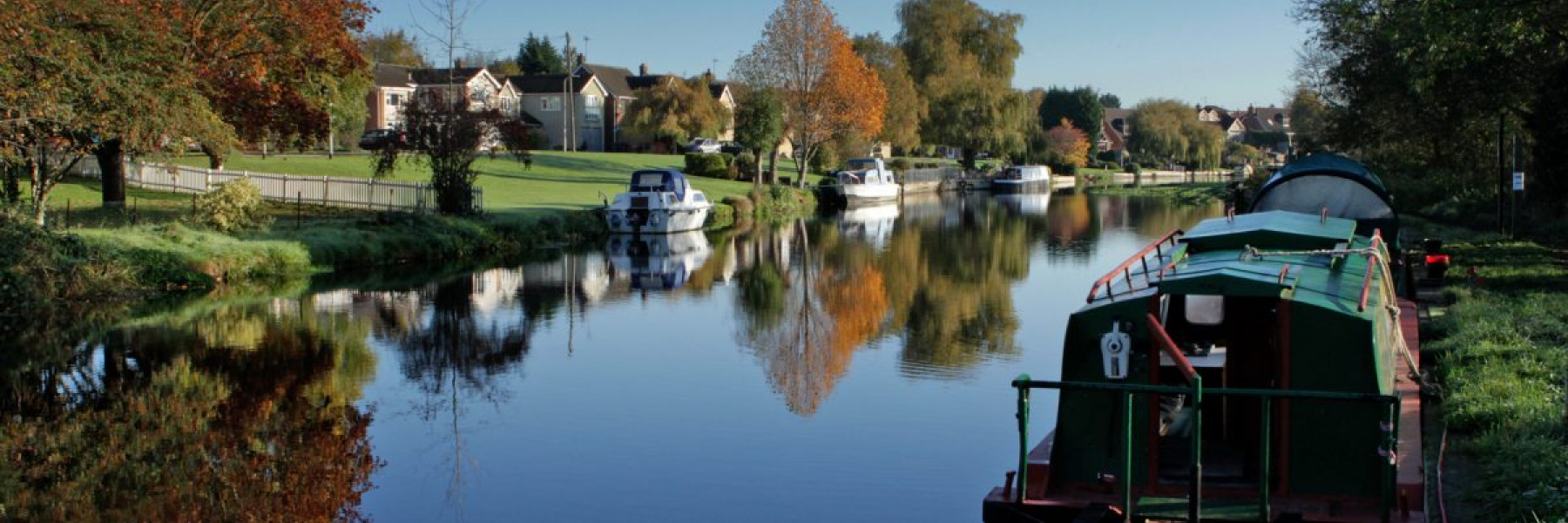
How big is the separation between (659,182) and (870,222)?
11134 millimetres

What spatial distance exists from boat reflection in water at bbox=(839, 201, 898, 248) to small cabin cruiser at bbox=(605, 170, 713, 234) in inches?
217

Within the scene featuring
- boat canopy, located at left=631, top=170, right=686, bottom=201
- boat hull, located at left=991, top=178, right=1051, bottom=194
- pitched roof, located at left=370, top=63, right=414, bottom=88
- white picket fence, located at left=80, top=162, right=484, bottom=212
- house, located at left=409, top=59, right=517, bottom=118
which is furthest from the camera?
pitched roof, located at left=370, top=63, right=414, bottom=88

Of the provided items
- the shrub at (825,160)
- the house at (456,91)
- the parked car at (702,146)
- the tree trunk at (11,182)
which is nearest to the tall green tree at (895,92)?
the shrub at (825,160)

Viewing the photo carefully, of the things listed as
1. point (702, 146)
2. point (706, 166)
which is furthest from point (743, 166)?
point (702, 146)

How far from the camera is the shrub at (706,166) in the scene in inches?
2830

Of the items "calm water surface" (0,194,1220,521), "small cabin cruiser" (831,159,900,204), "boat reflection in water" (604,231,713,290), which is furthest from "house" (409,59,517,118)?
"small cabin cruiser" (831,159,900,204)

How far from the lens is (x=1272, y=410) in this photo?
31.8ft

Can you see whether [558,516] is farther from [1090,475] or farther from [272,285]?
[272,285]

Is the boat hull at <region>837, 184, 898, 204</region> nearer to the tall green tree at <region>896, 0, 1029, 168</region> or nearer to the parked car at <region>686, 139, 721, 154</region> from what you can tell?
the tall green tree at <region>896, 0, 1029, 168</region>

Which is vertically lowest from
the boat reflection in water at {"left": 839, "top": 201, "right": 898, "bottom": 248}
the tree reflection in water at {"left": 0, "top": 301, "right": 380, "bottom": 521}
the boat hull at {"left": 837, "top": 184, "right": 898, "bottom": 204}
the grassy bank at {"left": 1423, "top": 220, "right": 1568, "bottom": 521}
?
the tree reflection in water at {"left": 0, "top": 301, "right": 380, "bottom": 521}

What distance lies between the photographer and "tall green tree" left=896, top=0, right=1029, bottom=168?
88.2 meters

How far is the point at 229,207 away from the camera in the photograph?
1194 inches

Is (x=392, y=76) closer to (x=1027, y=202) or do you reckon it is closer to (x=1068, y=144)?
(x=1027, y=202)

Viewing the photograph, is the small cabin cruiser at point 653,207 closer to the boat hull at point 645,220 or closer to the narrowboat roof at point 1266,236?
the boat hull at point 645,220
